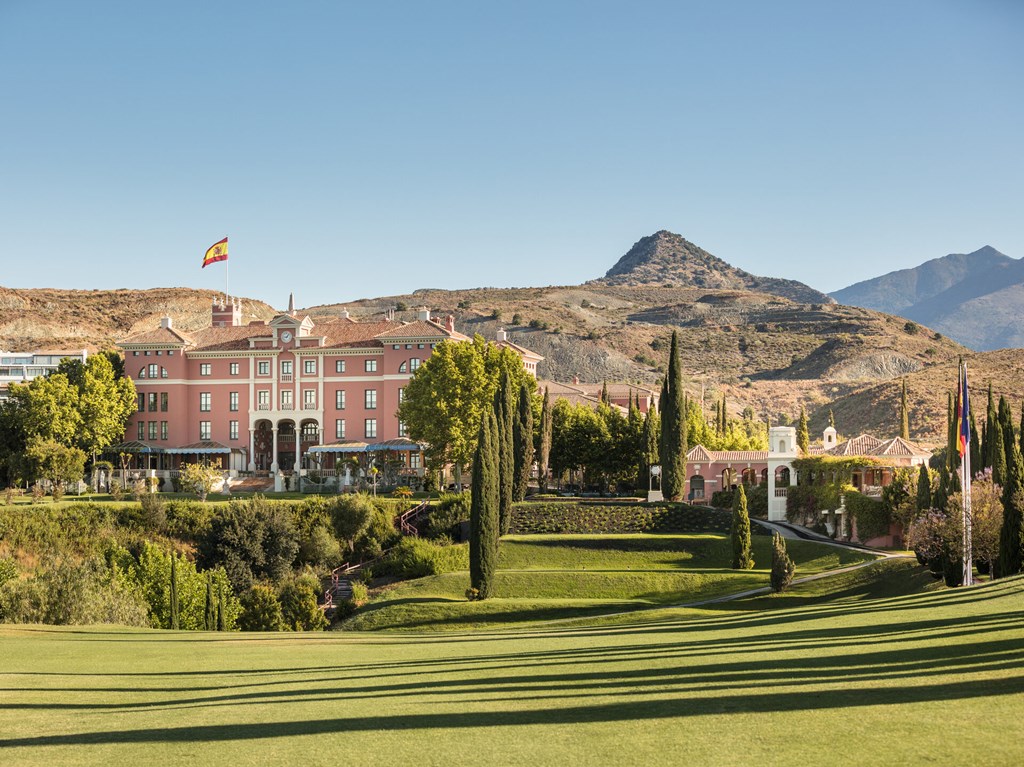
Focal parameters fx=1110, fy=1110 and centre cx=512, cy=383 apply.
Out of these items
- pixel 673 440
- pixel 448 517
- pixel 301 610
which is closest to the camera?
pixel 301 610

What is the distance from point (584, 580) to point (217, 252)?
1912 inches

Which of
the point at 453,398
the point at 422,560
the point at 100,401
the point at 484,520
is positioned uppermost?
the point at 100,401

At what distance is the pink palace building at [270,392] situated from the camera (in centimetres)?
7275

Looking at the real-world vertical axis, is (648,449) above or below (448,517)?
above

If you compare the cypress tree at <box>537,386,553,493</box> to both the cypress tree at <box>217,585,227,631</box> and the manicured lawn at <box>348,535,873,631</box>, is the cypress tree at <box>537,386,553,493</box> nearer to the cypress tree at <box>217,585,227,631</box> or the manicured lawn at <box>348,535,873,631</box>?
the manicured lawn at <box>348,535,873,631</box>

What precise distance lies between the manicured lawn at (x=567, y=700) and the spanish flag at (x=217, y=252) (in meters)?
60.2

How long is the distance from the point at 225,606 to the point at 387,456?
32.0 m

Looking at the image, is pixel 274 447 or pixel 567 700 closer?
pixel 567 700

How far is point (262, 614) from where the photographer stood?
37812 millimetres

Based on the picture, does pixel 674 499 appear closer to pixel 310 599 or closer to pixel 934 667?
pixel 310 599

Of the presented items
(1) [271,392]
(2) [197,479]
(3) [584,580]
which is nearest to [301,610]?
(3) [584,580]

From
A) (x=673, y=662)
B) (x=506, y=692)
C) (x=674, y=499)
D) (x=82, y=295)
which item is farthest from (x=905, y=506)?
(x=82, y=295)

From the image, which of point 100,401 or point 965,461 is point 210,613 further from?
point 100,401

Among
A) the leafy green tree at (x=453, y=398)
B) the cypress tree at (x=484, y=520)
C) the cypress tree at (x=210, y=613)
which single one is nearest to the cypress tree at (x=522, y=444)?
the leafy green tree at (x=453, y=398)
